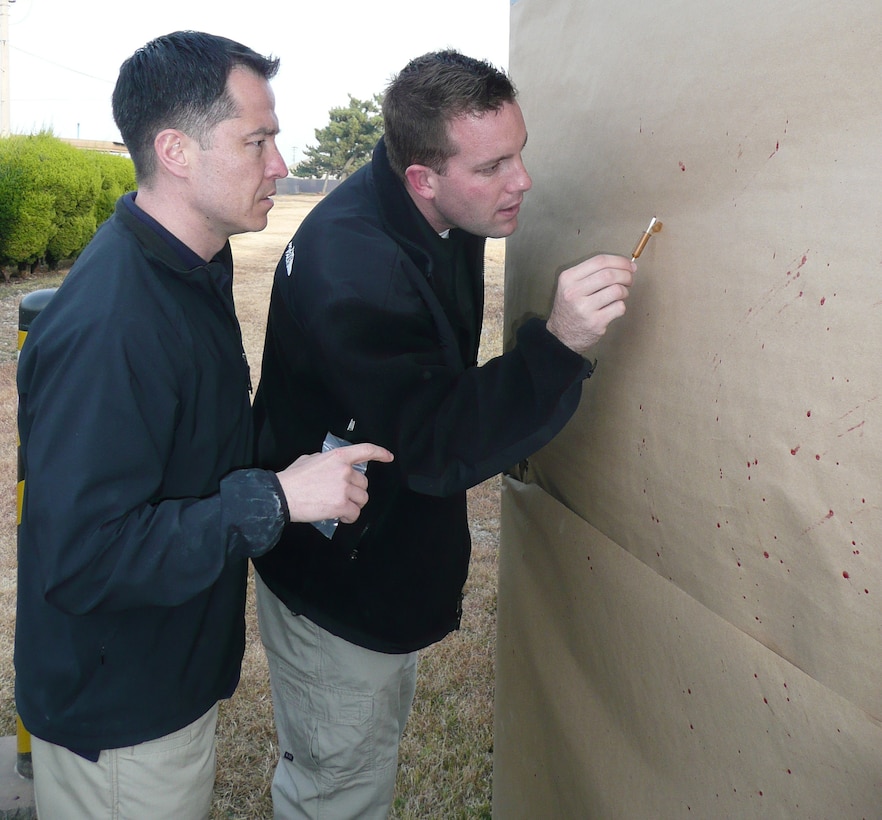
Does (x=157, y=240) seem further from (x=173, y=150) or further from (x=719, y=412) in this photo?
(x=719, y=412)

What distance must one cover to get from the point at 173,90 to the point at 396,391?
58 centimetres

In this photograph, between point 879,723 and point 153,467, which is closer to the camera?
point 879,723

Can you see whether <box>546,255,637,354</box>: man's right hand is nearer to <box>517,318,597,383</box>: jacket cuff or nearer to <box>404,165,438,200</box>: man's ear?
<box>517,318,597,383</box>: jacket cuff

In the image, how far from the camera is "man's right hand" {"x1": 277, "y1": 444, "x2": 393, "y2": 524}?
1249 millimetres

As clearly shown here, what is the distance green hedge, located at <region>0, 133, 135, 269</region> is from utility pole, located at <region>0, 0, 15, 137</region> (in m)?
6.44

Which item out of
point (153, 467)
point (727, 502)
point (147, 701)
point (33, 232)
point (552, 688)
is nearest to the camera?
point (727, 502)

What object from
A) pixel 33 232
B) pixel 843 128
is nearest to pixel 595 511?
pixel 843 128

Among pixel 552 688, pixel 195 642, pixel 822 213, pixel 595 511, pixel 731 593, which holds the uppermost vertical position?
pixel 822 213

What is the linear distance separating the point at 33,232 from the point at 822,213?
33.9ft

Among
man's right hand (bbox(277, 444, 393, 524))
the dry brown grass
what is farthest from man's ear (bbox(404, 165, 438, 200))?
the dry brown grass

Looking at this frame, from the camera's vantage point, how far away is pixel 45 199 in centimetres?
972

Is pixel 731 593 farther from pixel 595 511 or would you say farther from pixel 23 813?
pixel 23 813

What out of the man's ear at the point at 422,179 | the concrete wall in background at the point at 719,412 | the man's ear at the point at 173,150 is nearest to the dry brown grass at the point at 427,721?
the concrete wall in background at the point at 719,412

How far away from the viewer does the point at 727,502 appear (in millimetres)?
1061
